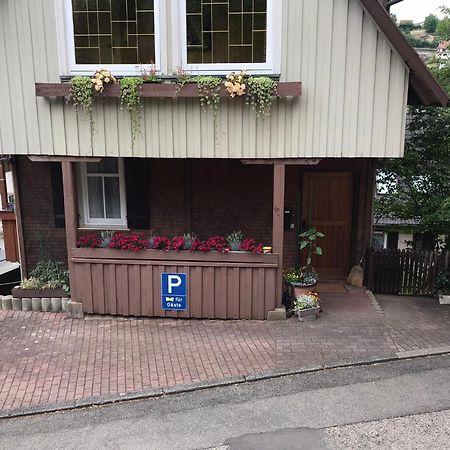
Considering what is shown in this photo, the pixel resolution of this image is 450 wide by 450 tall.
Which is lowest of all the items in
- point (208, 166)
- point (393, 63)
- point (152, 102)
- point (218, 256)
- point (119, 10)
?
point (218, 256)

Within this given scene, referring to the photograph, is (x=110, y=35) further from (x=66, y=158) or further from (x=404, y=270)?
(x=404, y=270)

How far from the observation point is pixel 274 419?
16.5 feet

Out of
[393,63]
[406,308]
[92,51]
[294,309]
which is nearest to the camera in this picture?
[393,63]

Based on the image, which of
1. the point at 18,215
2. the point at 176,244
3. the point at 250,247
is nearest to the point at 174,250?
the point at 176,244

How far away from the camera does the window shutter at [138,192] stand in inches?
356

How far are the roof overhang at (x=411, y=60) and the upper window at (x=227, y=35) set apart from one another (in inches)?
57.8

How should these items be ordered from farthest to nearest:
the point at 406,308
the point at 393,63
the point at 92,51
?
1. the point at 406,308
2. the point at 92,51
3. the point at 393,63

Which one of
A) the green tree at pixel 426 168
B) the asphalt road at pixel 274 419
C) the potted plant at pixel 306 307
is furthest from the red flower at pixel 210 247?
the green tree at pixel 426 168

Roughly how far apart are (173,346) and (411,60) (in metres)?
5.25

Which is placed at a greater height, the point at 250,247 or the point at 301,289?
the point at 250,247

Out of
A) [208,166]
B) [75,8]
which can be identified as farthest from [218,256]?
[75,8]

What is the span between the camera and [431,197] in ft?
29.2

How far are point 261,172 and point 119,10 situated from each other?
380 centimetres

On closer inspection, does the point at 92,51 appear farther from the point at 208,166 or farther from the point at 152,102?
the point at 208,166
